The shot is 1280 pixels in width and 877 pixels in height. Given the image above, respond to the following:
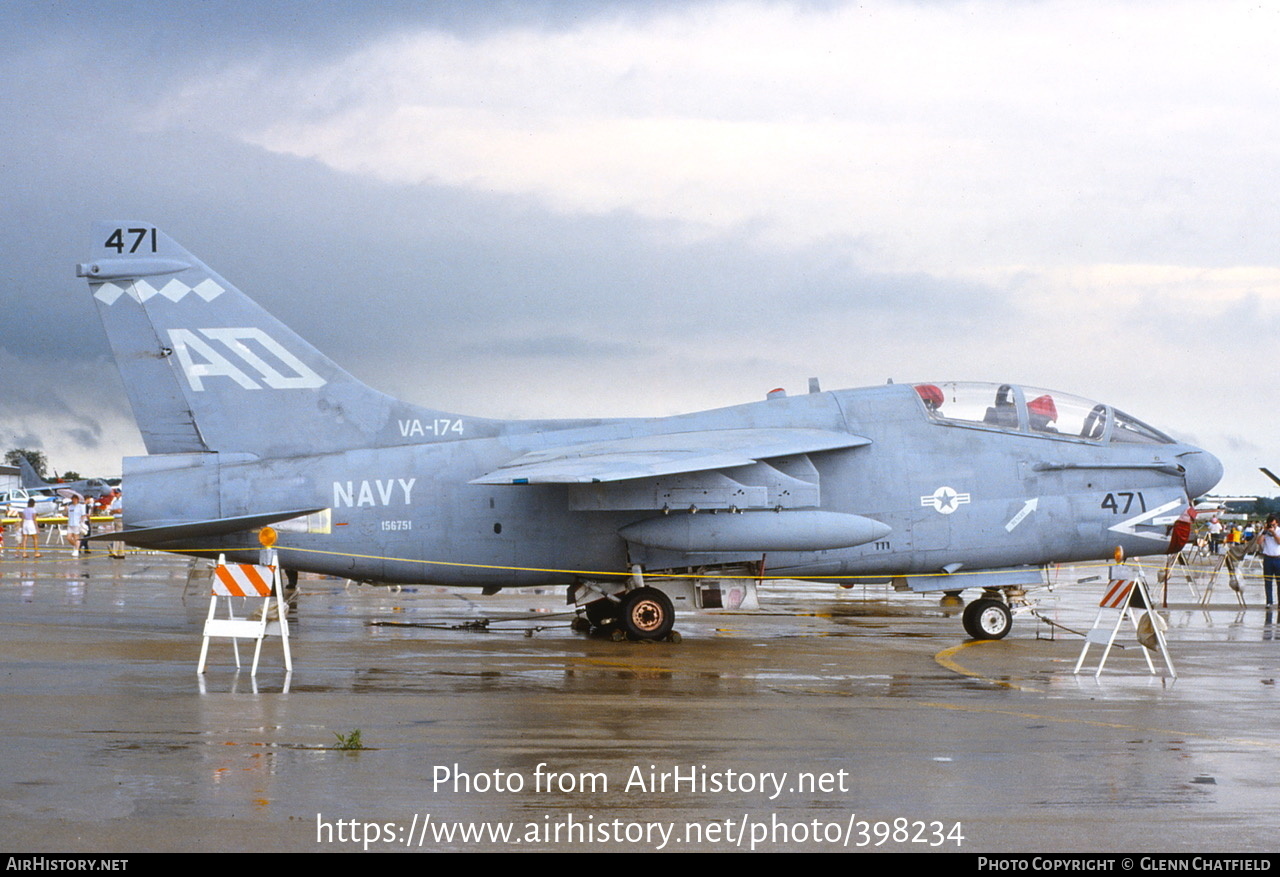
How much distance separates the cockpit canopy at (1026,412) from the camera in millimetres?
18094

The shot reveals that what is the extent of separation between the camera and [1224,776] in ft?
27.1

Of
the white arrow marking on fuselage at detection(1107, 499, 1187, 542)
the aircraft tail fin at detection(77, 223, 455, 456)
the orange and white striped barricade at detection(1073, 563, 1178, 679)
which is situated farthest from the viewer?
the white arrow marking on fuselage at detection(1107, 499, 1187, 542)

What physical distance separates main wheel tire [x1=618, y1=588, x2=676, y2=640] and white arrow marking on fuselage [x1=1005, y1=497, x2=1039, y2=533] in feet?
16.6

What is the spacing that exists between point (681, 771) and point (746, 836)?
156cm

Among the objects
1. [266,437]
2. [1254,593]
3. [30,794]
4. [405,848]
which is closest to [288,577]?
[266,437]

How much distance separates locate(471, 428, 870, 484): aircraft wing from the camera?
1540 centimetres

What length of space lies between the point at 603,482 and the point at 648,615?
200 cm

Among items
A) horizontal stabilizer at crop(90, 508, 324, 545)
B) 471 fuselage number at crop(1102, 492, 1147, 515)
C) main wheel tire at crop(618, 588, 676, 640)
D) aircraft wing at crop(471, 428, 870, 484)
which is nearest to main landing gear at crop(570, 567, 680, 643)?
main wheel tire at crop(618, 588, 676, 640)

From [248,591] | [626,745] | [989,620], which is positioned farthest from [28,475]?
[626,745]

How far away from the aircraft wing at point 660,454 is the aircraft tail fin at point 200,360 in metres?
2.78

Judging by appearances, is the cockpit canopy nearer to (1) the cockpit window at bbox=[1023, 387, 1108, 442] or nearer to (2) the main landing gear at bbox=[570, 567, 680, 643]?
(1) the cockpit window at bbox=[1023, 387, 1108, 442]

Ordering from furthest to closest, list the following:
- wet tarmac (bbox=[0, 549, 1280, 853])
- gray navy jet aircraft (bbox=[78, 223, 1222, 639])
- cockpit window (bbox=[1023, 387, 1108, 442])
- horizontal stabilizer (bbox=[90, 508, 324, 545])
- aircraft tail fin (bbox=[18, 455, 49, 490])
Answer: aircraft tail fin (bbox=[18, 455, 49, 490])
cockpit window (bbox=[1023, 387, 1108, 442])
gray navy jet aircraft (bbox=[78, 223, 1222, 639])
horizontal stabilizer (bbox=[90, 508, 324, 545])
wet tarmac (bbox=[0, 549, 1280, 853])

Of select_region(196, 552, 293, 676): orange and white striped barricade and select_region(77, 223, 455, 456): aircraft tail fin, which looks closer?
select_region(196, 552, 293, 676): orange and white striped barricade
